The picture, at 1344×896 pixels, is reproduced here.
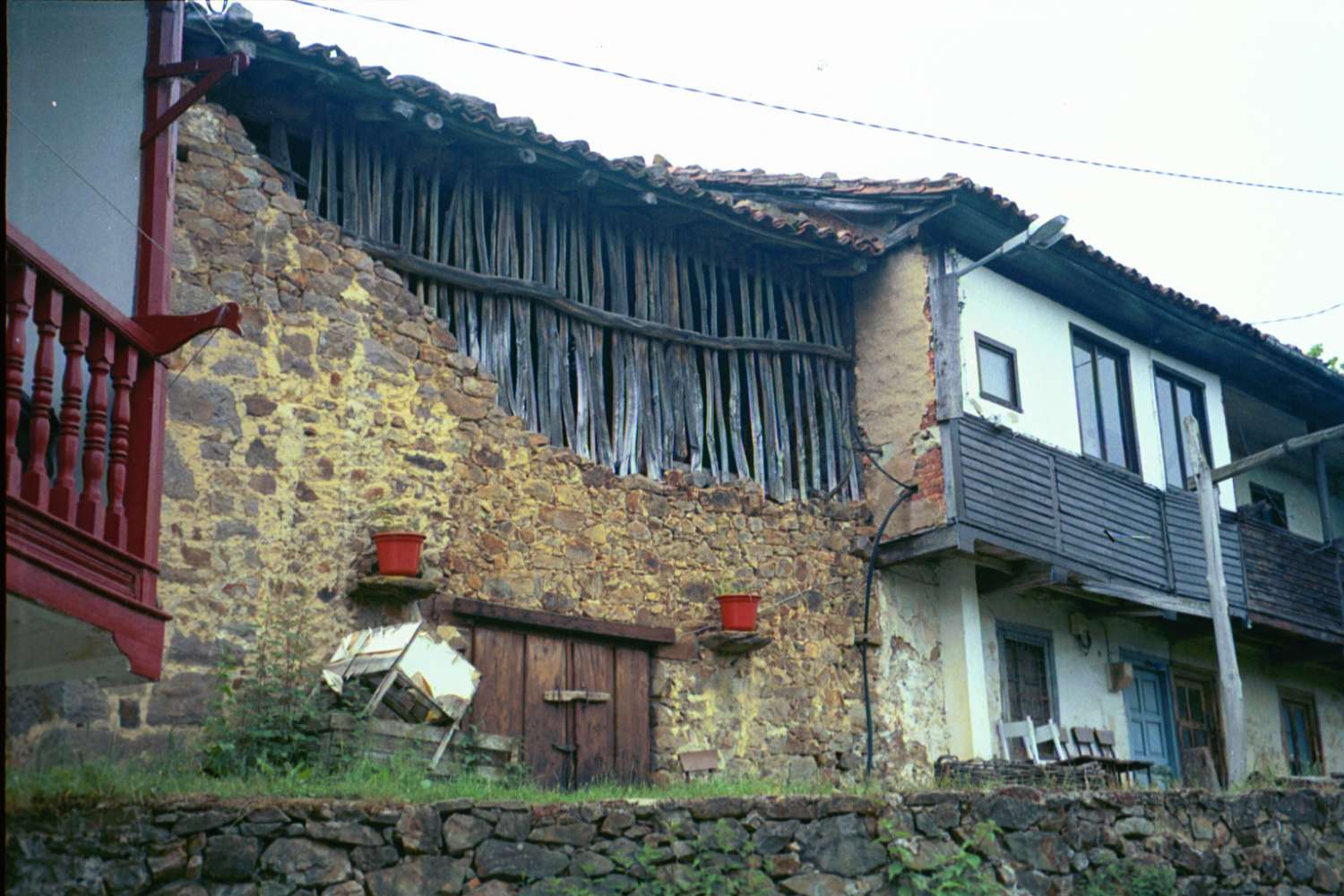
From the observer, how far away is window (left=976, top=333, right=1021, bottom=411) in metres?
13.2

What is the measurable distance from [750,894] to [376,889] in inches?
82.7

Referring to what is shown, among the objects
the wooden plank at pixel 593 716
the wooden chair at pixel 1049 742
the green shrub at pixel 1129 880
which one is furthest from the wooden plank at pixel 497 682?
the wooden chair at pixel 1049 742

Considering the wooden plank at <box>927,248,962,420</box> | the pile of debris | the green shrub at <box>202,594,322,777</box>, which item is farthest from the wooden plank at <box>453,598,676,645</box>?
the wooden plank at <box>927,248,962,420</box>

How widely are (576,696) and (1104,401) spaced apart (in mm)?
7075

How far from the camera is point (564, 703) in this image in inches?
416

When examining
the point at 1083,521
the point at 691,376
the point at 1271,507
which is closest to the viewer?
the point at 691,376

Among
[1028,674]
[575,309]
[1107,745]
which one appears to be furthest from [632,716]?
[1107,745]

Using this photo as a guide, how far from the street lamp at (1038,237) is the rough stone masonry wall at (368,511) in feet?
9.74

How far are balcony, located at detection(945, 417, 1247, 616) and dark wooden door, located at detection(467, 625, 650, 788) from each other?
10.6 ft

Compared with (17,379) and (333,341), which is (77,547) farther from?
(333,341)

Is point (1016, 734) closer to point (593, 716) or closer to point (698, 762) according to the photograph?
point (698, 762)

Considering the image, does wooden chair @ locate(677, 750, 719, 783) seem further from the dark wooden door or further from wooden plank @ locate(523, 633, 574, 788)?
wooden plank @ locate(523, 633, 574, 788)

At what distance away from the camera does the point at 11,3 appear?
584cm

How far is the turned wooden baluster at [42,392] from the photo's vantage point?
17.8 feet
